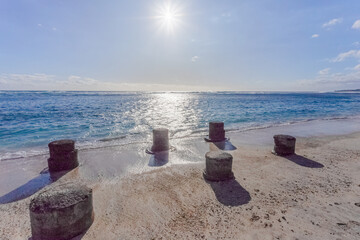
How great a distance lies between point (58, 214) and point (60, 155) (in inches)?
169

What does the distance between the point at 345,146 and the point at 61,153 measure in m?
13.8

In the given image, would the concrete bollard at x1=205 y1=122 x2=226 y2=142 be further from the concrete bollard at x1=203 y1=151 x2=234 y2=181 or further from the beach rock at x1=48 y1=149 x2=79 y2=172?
the beach rock at x1=48 y1=149 x2=79 y2=172

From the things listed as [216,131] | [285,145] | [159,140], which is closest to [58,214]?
[159,140]

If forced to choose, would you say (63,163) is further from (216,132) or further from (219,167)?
(216,132)

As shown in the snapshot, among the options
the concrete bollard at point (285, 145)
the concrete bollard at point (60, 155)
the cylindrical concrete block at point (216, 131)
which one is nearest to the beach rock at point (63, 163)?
the concrete bollard at point (60, 155)

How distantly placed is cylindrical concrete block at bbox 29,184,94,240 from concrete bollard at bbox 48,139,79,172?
371 centimetres

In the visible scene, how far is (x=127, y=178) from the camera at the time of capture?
6.54m

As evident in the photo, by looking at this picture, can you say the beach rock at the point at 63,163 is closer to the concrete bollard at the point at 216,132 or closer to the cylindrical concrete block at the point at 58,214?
the cylindrical concrete block at the point at 58,214

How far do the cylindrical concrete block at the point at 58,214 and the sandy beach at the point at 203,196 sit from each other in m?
0.40

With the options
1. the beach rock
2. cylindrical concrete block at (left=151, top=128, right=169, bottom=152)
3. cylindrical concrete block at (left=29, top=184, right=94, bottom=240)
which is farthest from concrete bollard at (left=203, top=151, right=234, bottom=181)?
the beach rock

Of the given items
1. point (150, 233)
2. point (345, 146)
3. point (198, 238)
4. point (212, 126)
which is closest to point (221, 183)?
point (198, 238)

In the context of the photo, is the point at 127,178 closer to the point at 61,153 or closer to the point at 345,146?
the point at 61,153

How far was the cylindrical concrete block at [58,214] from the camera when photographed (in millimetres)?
3457

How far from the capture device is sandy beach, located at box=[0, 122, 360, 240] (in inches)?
155
